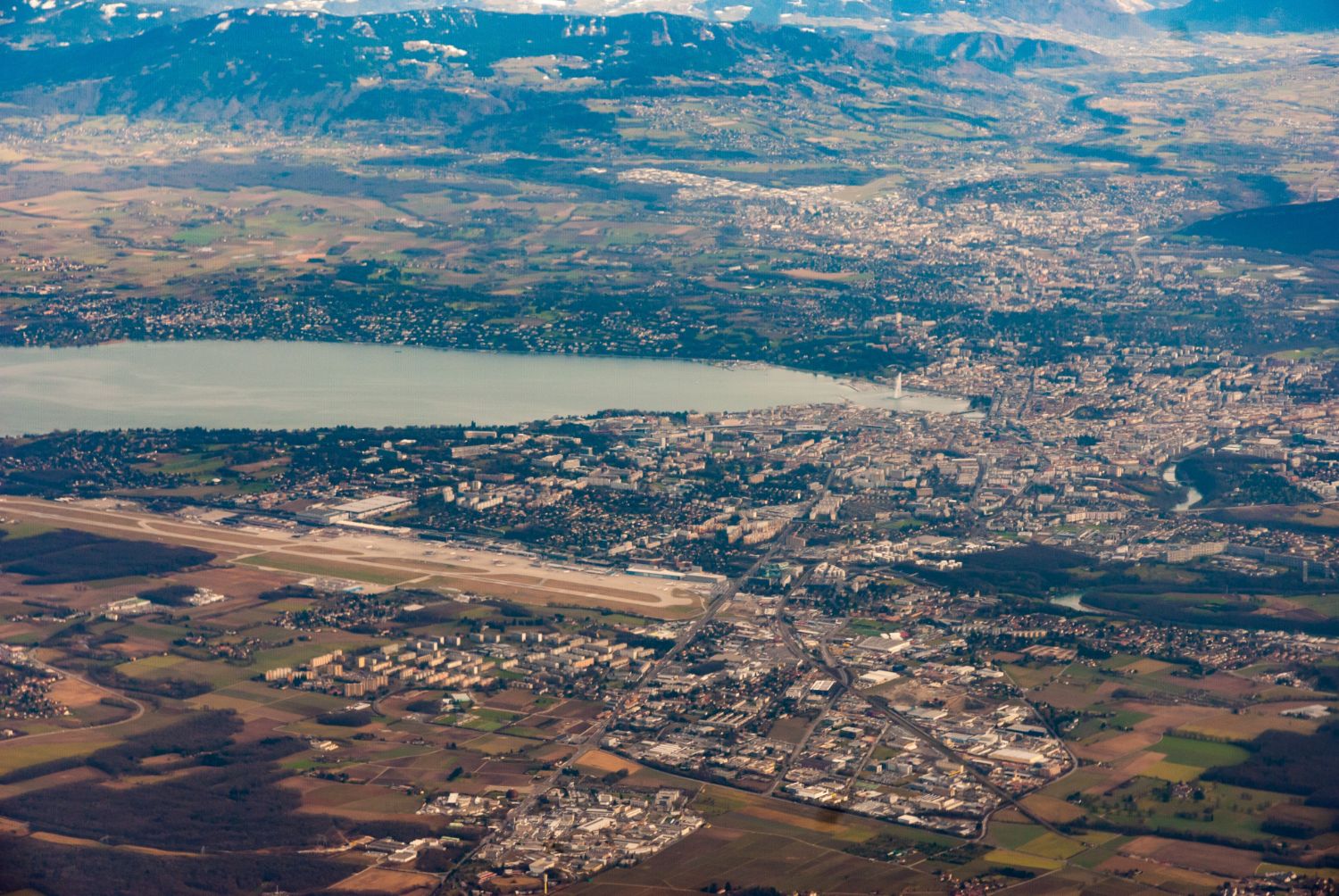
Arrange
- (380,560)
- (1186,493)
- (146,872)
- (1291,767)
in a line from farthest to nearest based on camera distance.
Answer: (1186,493), (380,560), (1291,767), (146,872)

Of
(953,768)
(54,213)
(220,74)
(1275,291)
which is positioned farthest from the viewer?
(220,74)

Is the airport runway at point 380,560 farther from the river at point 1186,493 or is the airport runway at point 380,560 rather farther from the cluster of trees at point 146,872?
the cluster of trees at point 146,872

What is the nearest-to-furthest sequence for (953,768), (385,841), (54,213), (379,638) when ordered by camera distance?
(385,841)
(953,768)
(379,638)
(54,213)

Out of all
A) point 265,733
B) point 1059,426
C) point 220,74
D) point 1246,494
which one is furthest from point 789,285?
point 220,74

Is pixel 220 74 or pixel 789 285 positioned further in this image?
pixel 220 74

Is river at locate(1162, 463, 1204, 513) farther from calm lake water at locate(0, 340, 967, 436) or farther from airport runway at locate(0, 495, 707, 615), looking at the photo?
airport runway at locate(0, 495, 707, 615)

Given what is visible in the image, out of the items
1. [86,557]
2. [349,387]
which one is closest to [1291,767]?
[86,557]

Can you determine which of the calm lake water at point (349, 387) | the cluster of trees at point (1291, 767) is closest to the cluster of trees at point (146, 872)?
the cluster of trees at point (1291, 767)

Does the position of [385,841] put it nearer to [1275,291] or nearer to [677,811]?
[677,811]

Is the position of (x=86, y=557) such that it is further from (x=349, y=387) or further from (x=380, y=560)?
(x=349, y=387)

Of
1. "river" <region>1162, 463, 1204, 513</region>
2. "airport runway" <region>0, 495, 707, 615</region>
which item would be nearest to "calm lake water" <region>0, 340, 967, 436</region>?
"river" <region>1162, 463, 1204, 513</region>
